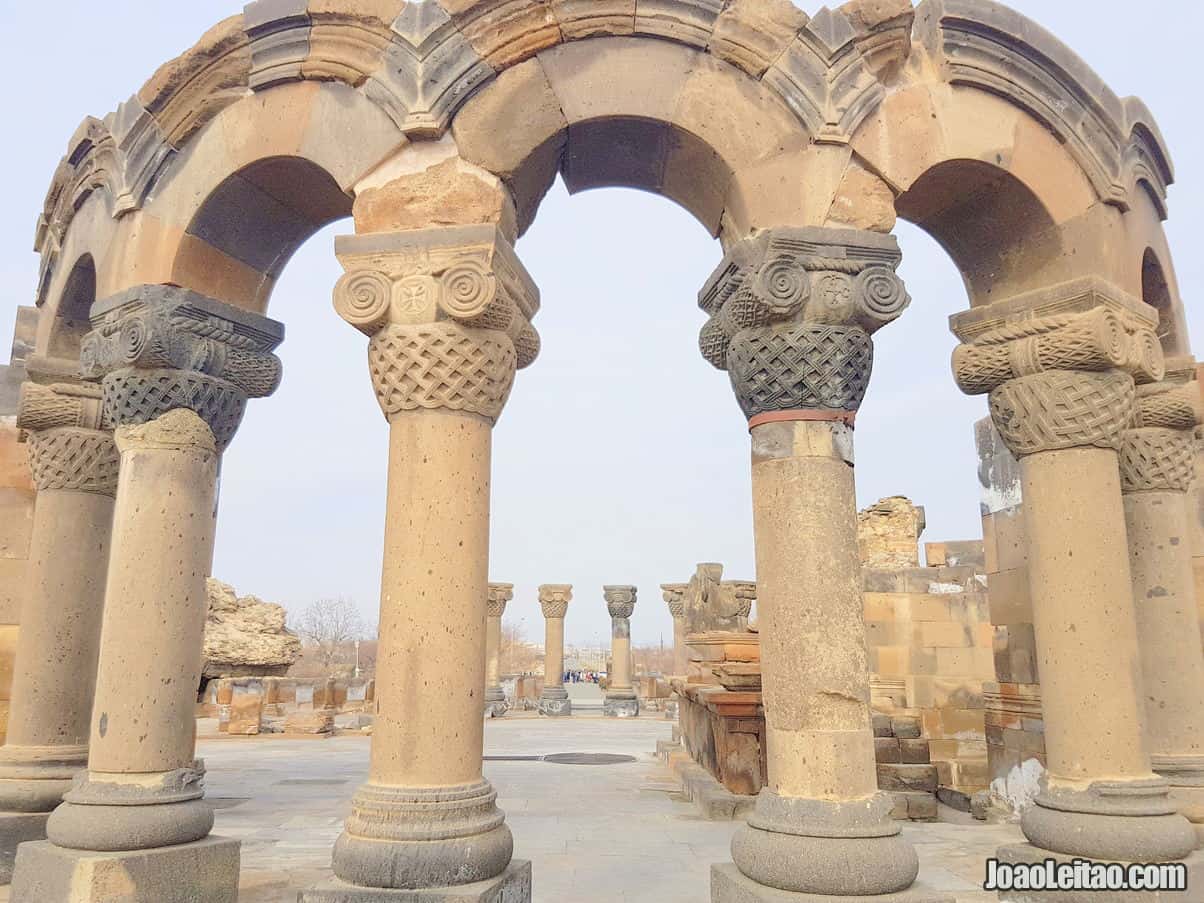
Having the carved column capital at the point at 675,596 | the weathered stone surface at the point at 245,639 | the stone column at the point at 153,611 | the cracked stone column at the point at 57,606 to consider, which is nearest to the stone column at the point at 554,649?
the carved column capital at the point at 675,596

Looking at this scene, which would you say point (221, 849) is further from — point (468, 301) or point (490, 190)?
point (490, 190)

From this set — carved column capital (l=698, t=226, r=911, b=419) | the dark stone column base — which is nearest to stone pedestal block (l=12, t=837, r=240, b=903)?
carved column capital (l=698, t=226, r=911, b=419)

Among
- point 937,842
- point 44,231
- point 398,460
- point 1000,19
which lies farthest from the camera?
point 44,231

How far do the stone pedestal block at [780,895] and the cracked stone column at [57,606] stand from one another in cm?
392

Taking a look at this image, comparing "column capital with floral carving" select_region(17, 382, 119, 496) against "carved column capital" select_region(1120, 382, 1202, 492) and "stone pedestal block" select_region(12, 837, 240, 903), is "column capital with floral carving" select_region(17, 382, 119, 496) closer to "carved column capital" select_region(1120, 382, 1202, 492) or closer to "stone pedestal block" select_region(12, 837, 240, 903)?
"stone pedestal block" select_region(12, 837, 240, 903)

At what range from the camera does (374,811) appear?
379 centimetres

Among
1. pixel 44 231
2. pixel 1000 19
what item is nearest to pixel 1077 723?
pixel 1000 19

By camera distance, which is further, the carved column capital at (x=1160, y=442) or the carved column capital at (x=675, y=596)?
the carved column capital at (x=675, y=596)

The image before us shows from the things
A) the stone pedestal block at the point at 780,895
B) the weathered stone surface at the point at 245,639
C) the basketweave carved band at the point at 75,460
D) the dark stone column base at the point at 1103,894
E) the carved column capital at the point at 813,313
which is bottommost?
the dark stone column base at the point at 1103,894

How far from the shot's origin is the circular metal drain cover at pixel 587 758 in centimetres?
1124

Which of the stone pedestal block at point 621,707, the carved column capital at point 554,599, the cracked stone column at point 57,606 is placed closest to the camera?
the cracked stone column at point 57,606

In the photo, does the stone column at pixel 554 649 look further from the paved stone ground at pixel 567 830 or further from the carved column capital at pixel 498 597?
the paved stone ground at pixel 567 830

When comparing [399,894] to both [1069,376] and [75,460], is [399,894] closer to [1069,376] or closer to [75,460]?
[75,460]

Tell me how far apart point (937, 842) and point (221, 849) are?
4374 millimetres
